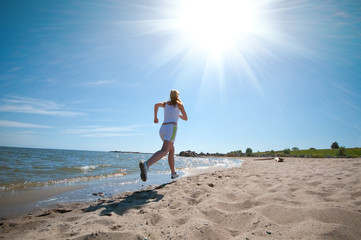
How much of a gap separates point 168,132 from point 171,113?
0.55 meters

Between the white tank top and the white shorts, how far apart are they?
7.1 inches

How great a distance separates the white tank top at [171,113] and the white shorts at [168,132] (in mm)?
181

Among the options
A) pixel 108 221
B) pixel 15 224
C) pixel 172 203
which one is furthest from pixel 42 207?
pixel 172 203

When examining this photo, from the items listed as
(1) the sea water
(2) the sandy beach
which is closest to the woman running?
(1) the sea water

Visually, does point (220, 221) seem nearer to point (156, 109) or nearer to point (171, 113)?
point (171, 113)

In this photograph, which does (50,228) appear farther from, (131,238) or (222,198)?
(222,198)

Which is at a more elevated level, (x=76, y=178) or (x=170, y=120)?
(x=170, y=120)

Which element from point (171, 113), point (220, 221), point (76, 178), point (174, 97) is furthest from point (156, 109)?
point (76, 178)

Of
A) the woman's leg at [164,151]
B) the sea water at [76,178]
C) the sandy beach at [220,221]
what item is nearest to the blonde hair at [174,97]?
the woman's leg at [164,151]

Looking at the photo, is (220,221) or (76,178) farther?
(76,178)

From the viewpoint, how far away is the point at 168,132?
4570 mm

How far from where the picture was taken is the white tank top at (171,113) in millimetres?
4688

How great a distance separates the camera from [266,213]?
1.94 metres

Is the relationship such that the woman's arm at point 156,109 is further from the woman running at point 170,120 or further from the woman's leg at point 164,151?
the woman's leg at point 164,151
